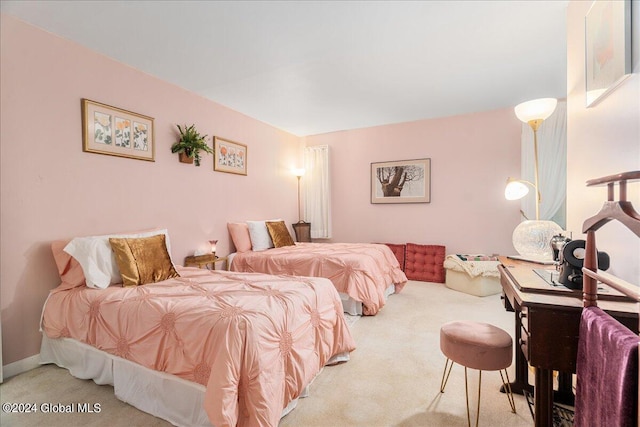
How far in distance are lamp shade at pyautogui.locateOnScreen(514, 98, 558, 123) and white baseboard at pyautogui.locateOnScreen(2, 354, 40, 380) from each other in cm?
411

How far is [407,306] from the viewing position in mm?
3566

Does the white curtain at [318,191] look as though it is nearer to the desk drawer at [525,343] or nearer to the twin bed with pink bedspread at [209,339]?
the twin bed with pink bedspread at [209,339]

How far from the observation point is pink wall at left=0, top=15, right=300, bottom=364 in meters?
2.18

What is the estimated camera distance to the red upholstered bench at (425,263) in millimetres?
4680

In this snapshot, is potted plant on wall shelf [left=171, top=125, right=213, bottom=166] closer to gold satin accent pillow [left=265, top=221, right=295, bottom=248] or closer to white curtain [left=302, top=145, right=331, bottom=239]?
gold satin accent pillow [left=265, top=221, right=295, bottom=248]

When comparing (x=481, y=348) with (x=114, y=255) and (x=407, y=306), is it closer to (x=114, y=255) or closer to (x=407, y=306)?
(x=407, y=306)

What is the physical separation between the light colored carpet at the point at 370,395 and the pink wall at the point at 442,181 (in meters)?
2.53

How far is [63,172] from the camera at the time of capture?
8.07ft

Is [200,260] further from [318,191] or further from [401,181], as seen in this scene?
[401,181]

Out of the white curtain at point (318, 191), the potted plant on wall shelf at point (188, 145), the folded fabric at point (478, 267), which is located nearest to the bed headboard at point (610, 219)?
the folded fabric at point (478, 267)

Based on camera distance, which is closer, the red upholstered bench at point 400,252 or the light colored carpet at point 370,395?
the light colored carpet at point 370,395

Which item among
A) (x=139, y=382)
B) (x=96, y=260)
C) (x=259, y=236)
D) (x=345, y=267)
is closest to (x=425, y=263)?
(x=345, y=267)

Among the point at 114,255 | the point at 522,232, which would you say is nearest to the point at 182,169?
the point at 114,255

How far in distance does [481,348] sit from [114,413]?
2197 mm
